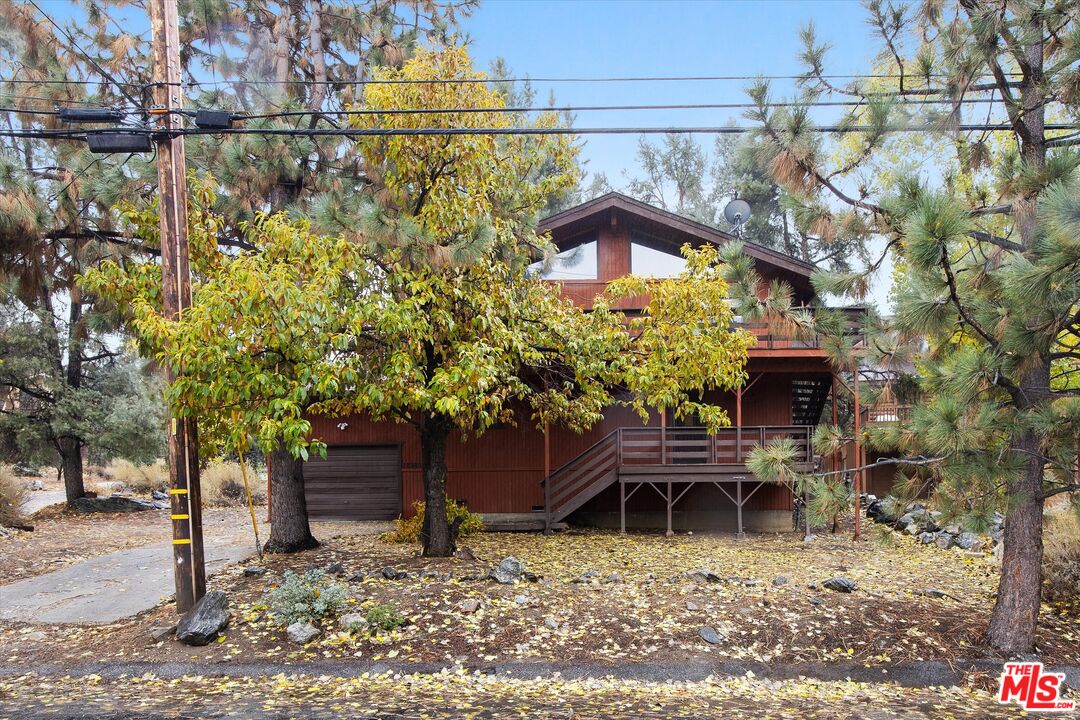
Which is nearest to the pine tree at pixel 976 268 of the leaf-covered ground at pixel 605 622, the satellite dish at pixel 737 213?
the leaf-covered ground at pixel 605 622

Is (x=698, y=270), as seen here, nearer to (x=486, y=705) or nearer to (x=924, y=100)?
(x=924, y=100)

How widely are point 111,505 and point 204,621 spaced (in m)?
15.5

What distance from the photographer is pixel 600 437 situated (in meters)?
15.6

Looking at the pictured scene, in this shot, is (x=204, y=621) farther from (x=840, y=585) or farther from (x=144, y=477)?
(x=144, y=477)

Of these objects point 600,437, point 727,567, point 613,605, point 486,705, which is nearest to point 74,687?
point 486,705

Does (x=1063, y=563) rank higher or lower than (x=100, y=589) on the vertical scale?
higher

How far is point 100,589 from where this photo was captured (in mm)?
9711

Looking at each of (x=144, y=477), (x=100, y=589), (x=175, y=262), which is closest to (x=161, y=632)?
(x=100, y=589)

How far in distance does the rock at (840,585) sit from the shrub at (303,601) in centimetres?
603

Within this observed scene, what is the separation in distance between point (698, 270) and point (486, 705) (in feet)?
20.4

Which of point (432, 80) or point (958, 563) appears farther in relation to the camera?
point (958, 563)

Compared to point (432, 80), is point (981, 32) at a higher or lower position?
lower

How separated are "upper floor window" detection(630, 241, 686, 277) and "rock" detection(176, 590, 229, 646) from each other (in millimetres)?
11445

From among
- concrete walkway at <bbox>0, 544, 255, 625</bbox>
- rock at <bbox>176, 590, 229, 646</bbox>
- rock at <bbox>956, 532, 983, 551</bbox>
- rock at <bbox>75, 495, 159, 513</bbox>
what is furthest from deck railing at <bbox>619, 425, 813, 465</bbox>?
rock at <bbox>75, 495, 159, 513</bbox>
